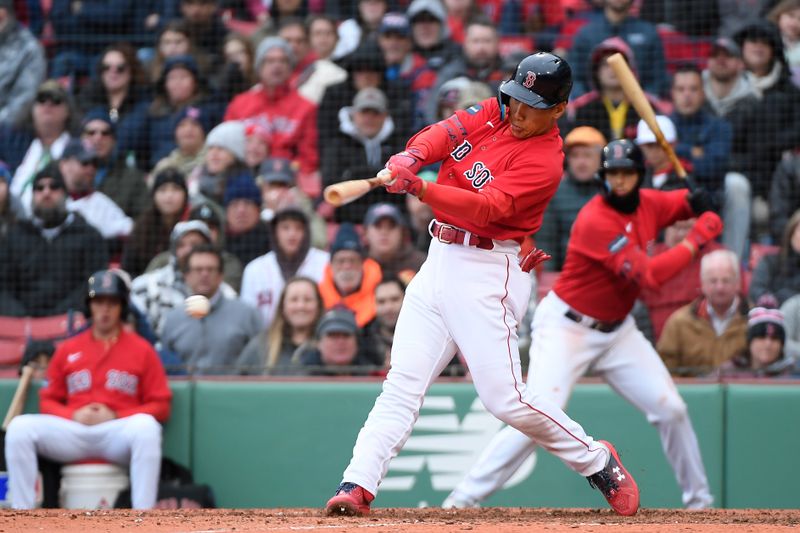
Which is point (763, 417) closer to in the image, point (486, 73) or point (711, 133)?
point (711, 133)

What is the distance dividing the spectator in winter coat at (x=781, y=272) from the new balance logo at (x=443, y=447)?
1605mm

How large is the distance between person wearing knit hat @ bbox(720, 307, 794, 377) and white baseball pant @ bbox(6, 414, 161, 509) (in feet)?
10.2

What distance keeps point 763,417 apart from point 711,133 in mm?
1881

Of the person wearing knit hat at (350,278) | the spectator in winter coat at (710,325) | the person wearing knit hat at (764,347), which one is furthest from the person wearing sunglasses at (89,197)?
the person wearing knit hat at (764,347)

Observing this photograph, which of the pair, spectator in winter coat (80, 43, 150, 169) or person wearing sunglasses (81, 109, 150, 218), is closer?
person wearing sunglasses (81, 109, 150, 218)

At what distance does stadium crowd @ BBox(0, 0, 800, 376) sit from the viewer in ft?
24.6

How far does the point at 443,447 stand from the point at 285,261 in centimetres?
157

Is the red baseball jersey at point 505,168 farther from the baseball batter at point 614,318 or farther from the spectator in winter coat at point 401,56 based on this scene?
the spectator in winter coat at point 401,56

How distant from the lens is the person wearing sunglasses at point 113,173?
847cm

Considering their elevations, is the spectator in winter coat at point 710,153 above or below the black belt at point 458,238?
above

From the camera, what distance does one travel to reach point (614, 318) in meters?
6.30

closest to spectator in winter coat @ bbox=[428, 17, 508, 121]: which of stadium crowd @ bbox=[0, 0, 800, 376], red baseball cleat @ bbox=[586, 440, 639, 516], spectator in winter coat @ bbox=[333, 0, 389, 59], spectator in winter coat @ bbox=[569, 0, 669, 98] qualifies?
stadium crowd @ bbox=[0, 0, 800, 376]

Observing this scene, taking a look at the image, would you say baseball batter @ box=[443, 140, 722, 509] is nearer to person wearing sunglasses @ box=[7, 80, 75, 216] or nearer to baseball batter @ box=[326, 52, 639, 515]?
baseball batter @ box=[326, 52, 639, 515]

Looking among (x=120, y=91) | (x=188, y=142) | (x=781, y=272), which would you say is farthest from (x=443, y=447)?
(x=120, y=91)
